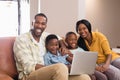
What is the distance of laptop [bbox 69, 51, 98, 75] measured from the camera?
7.43 feet

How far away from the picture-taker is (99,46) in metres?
2.94

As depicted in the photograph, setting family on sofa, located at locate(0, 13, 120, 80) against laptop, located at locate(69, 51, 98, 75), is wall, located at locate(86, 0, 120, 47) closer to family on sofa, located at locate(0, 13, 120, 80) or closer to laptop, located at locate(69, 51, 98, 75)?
family on sofa, located at locate(0, 13, 120, 80)

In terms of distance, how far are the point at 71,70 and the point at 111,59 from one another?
33.3 inches

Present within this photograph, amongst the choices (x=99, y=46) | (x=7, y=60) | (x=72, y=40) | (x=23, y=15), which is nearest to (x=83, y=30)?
A: (x=72, y=40)

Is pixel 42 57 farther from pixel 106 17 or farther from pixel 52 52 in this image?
pixel 106 17

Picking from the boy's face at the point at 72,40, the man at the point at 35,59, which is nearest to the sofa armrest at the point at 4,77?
the man at the point at 35,59

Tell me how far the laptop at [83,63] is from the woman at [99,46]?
324 mm

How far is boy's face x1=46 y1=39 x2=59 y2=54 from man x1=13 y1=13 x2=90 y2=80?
7cm

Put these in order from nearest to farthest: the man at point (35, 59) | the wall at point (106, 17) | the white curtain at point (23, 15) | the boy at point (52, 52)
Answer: the man at point (35, 59) → the boy at point (52, 52) → the white curtain at point (23, 15) → the wall at point (106, 17)

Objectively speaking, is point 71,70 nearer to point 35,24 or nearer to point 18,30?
point 35,24

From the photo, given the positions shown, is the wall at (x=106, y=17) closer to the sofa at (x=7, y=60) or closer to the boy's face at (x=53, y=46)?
the boy's face at (x=53, y=46)

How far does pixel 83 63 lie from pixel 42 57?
1.57ft

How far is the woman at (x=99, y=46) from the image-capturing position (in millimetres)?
2783

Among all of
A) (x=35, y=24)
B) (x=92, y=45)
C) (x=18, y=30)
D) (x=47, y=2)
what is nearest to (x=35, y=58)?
(x=35, y=24)
